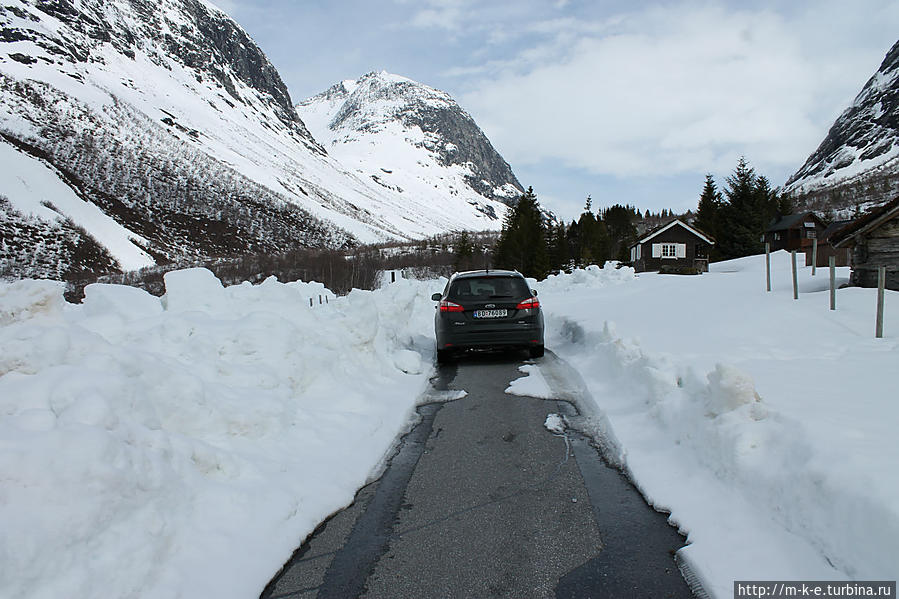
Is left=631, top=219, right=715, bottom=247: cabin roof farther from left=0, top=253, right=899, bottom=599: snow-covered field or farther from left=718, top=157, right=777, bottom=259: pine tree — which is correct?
Answer: left=0, top=253, right=899, bottom=599: snow-covered field

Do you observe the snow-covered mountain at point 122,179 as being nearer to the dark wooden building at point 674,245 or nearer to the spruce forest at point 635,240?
the spruce forest at point 635,240

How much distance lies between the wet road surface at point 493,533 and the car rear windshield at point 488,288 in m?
4.40

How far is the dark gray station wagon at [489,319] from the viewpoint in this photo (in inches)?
367

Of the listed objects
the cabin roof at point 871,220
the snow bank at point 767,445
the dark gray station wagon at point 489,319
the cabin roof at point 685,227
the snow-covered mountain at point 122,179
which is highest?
the snow-covered mountain at point 122,179

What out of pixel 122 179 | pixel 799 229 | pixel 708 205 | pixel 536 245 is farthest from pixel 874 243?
pixel 122 179

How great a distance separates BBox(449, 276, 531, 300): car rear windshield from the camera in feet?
31.1

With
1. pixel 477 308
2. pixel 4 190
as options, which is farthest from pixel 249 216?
pixel 477 308

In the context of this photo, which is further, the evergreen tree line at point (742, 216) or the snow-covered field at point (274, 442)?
the evergreen tree line at point (742, 216)

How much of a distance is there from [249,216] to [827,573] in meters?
125

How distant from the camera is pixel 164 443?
137 inches

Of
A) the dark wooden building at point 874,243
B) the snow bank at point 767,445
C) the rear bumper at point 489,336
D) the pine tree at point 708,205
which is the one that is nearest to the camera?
the snow bank at point 767,445

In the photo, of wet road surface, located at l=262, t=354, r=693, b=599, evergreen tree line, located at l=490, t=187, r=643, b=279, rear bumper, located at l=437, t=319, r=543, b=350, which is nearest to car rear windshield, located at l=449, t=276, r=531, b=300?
rear bumper, located at l=437, t=319, r=543, b=350

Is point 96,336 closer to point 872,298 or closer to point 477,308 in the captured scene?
point 477,308

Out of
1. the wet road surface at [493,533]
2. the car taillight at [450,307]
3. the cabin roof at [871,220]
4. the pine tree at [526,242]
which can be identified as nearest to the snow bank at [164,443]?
the wet road surface at [493,533]
